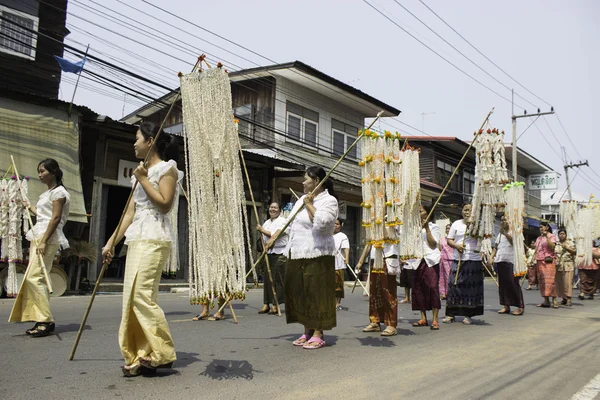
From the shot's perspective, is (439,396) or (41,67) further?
(41,67)

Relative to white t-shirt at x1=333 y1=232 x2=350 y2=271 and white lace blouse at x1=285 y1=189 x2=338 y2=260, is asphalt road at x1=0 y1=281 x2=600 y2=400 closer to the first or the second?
white lace blouse at x1=285 y1=189 x2=338 y2=260

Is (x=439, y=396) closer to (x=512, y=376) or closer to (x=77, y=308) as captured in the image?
(x=512, y=376)

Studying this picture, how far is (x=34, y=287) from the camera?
17.2 feet

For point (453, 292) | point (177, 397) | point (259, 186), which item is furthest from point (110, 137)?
point (177, 397)

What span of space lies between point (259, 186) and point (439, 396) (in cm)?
1468

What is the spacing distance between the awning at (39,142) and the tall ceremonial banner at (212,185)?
7879mm

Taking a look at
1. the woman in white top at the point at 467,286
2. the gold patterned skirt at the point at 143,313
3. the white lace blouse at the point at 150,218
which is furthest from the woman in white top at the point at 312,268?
the woman in white top at the point at 467,286

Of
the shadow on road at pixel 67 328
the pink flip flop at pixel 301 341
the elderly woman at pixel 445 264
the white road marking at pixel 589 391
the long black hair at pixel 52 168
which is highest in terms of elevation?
the long black hair at pixel 52 168

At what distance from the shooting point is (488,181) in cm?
696

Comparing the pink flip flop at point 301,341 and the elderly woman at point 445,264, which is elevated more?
the elderly woman at point 445,264

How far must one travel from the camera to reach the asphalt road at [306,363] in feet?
11.5

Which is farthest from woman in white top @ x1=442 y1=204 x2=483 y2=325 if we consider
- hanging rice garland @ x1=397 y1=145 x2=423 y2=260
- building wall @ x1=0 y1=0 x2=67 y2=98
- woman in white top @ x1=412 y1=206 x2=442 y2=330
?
building wall @ x1=0 y1=0 x2=67 y2=98

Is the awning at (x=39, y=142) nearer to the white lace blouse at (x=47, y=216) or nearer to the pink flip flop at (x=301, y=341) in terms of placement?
the white lace blouse at (x=47, y=216)

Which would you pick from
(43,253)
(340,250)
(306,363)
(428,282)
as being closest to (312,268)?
(306,363)
